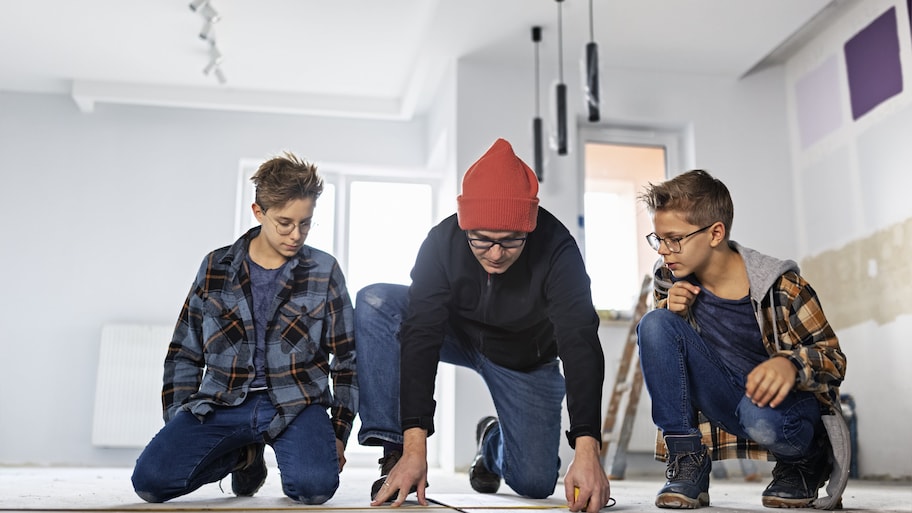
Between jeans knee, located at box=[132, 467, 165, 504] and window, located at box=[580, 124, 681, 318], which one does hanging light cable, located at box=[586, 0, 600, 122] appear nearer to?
window, located at box=[580, 124, 681, 318]

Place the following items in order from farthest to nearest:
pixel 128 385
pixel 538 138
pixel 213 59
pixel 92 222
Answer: pixel 92 222
pixel 128 385
pixel 213 59
pixel 538 138

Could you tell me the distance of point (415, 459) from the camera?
169 centimetres

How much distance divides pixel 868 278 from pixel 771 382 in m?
2.88

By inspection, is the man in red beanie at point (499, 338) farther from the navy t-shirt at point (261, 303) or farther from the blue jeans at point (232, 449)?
the navy t-shirt at point (261, 303)

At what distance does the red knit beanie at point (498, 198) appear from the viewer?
1875mm

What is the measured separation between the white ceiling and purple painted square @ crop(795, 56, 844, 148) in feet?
0.92

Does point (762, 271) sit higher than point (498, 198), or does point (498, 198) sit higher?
point (498, 198)

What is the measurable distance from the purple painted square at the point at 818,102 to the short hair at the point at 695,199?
2984 mm

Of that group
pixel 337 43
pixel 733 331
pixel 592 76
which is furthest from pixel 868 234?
pixel 337 43

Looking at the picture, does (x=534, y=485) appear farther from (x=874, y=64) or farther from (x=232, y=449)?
(x=874, y=64)

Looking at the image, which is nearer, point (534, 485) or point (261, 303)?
point (261, 303)

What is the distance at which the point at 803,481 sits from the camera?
1904mm

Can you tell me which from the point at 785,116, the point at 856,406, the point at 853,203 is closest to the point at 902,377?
the point at 856,406

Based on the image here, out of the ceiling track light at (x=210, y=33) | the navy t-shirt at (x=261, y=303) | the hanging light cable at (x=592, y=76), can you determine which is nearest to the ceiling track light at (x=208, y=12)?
the ceiling track light at (x=210, y=33)
